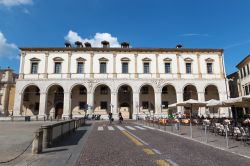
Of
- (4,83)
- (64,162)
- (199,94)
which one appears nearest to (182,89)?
(199,94)

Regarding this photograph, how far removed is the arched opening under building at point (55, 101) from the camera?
1305 inches

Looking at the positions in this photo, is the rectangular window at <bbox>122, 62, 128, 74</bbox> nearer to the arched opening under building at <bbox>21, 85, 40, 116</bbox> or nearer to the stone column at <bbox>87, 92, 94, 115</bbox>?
the stone column at <bbox>87, 92, 94, 115</bbox>

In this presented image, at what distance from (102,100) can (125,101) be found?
4035 millimetres

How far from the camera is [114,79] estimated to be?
32.1 m

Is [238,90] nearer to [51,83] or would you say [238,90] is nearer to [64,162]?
[51,83]

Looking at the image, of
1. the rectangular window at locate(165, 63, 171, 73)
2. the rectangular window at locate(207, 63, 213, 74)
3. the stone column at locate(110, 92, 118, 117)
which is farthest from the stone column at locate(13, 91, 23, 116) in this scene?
the rectangular window at locate(207, 63, 213, 74)

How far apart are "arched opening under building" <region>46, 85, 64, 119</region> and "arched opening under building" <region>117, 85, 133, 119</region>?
9.93 m

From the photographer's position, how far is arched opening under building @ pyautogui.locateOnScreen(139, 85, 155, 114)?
3322 cm

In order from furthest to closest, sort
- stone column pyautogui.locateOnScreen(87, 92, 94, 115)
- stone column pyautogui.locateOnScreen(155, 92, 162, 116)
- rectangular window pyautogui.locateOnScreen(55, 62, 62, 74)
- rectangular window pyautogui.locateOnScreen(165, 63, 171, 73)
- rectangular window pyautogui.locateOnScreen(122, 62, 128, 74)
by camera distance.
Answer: rectangular window pyautogui.locateOnScreen(165, 63, 171, 73) → rectangular window pyautogui.locateOnScreen(122, 62, 128, 74) → rectangular window pyautogui.locateOnScreen(55, 62, 62, 74) → stone column pyautogui.locateOnScreen(155, 92, 162, 116) → stone column pyautogui.locateOnScreen(87, 92, 94, 115)

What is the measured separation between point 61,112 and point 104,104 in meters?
7.48

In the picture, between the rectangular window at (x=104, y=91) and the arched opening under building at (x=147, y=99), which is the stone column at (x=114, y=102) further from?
the arched opening under building at (x=147, y=99)

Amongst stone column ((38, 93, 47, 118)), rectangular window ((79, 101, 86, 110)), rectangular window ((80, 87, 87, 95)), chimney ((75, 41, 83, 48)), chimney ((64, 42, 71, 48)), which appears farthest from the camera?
chimney ((75, 41, 83, 48))

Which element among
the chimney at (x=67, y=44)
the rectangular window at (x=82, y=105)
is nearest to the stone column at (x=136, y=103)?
the rectangular window at (x=82, y=105)

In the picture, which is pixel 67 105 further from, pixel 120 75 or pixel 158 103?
pixel 158 103
